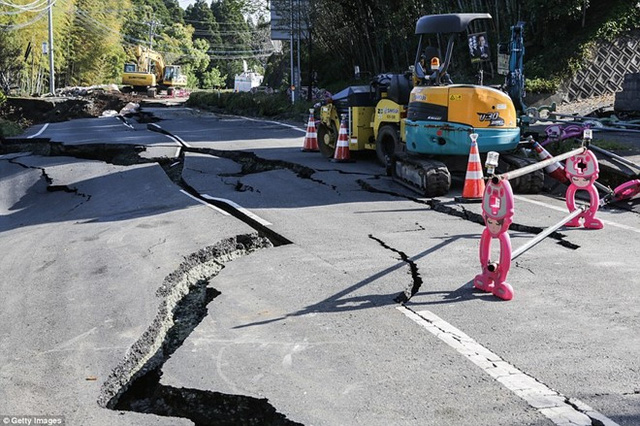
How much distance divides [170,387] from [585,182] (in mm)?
6044

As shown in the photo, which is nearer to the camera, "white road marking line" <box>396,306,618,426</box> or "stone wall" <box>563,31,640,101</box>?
"white road marking line" <box>396,306,618,426</box>

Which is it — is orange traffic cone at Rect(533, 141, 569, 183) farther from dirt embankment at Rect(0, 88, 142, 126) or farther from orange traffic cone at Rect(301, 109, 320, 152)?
dirt embankment at Rect(0, 88, 142, 126)

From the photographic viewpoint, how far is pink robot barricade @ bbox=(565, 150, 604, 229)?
8.11 metres

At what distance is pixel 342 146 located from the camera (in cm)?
1416

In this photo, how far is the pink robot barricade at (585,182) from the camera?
319 inches

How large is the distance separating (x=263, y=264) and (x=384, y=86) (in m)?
7.47

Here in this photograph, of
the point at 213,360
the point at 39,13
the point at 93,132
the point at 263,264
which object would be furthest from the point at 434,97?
the point at 39,13

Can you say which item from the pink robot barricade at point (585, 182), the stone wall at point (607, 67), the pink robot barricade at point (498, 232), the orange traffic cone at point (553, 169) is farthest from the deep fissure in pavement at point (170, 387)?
the stone wall at point (607, 67)

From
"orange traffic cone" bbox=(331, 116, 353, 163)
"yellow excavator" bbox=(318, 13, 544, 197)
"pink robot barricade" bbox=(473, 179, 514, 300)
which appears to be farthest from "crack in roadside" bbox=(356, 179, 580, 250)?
"orange traffic cone" bbox=(331, 116, 353, 163)

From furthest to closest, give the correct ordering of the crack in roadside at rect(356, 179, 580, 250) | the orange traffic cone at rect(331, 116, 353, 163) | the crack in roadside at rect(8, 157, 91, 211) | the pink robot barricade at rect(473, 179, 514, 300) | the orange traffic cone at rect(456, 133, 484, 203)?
the orange traffic cone at rect(331, 116, 353, 163) → the crack in roadside at rect(8, 157, 91, 211) → the orange traffic cone at rect(456, 133, 484, 203) → the crack in roadside at rect(356, 179, 580, 250) → the pink robot barricade at rect(473, 179, 514, 300)

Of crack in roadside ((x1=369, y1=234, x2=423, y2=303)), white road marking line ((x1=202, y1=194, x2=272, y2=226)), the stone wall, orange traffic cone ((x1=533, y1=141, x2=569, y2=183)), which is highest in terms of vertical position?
the stone wall

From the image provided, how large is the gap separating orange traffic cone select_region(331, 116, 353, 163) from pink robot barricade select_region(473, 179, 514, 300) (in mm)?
8394

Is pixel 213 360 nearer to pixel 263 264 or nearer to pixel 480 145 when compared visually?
pixel 263 264

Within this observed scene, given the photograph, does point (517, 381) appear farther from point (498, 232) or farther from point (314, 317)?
point (498, 232)
